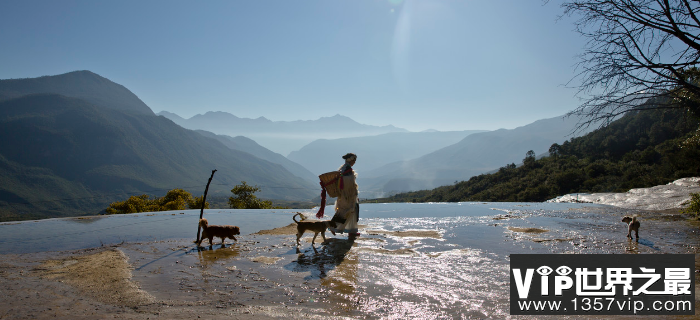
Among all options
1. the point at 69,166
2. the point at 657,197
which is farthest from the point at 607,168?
the point at 69,166

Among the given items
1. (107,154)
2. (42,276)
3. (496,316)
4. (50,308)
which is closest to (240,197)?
(42,276)

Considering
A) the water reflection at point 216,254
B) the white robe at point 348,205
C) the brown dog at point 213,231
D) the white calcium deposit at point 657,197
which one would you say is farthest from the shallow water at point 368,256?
the white calcium deposit at point 657,197

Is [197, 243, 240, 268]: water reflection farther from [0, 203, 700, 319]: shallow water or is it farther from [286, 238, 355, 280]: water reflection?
[286, 238, 355, 280]: water reflection

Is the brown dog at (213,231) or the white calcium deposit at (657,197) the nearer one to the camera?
the brown dog at (213,231)

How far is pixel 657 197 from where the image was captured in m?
14.6

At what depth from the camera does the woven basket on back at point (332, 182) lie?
947 cm

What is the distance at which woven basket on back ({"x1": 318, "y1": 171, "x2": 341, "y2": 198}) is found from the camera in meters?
9.47

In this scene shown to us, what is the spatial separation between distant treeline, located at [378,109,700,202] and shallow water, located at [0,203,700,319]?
1460cm

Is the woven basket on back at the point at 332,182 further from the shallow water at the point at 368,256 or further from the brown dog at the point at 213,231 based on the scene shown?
the brown dog at the point at 213,231

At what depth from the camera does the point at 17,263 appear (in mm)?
6578

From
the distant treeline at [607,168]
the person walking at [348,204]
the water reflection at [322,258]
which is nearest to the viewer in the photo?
the water reflection at [322,258]

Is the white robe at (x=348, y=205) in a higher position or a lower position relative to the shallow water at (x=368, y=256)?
higher

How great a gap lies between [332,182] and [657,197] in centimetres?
1470

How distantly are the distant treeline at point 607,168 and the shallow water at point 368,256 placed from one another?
14599 mm
